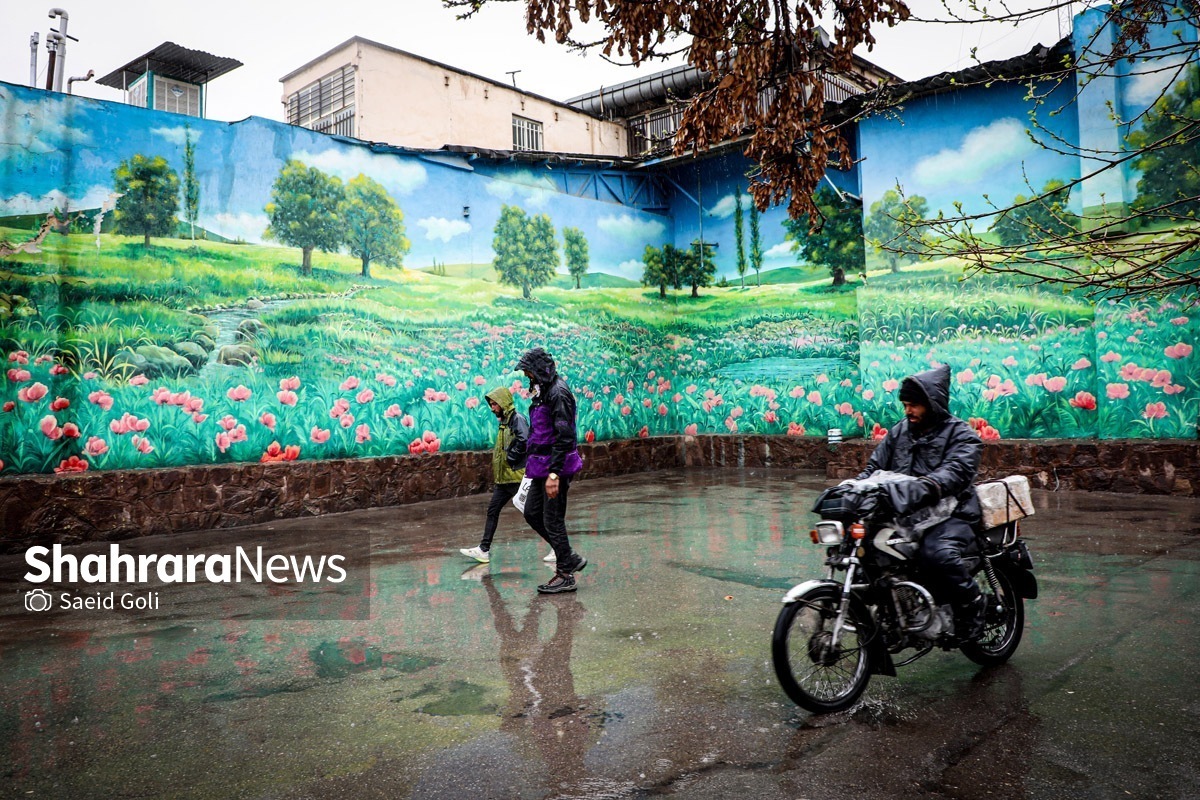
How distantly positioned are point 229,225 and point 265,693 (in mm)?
8821

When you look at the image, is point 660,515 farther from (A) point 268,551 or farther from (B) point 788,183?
(B) point 788,183

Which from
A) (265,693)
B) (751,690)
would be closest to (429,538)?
(265,693)

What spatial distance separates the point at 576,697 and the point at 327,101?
18.4 m

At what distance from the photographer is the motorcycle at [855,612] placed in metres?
4.17

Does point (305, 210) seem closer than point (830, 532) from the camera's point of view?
No

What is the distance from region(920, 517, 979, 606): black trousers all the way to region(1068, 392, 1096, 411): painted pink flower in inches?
401

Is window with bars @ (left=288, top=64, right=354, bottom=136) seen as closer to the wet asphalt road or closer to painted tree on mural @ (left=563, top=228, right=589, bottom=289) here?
painted tree on mural @ (left=563, top=228, right=589, bottom=289)

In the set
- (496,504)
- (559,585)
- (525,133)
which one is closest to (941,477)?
(559,585)

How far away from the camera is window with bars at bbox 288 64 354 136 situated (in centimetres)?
1898

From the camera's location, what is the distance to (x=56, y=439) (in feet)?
33.0

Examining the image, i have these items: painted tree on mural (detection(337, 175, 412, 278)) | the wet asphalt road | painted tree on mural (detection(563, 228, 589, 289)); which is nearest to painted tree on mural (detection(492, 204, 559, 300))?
painted tree on mural (detection(563, 228, 589, 289))

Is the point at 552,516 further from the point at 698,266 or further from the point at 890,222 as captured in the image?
the point at 698,266

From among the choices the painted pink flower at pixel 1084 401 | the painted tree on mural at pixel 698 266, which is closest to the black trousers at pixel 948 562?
the painted pink flower at pixel 1084 401

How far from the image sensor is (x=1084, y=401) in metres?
13.1
